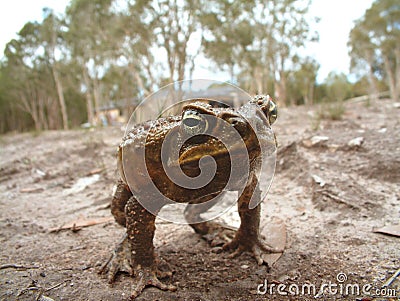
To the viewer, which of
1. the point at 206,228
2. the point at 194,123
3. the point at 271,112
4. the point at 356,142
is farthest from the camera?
the point at 356,142

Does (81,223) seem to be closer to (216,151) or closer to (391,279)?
(216,151)

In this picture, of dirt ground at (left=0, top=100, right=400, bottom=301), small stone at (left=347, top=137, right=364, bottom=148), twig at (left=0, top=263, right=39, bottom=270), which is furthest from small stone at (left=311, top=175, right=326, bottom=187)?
twig at (left=0, top=263, right=39, bottom=270)

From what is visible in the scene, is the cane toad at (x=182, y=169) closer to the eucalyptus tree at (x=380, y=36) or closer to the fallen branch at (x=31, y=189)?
the fallen branch at (x=31, y=189)

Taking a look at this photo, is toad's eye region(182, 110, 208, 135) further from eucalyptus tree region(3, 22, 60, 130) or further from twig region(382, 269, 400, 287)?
eucalyptus tree region(3, 22, 60, 130)

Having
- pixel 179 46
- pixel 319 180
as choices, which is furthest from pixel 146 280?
pixel 179 46

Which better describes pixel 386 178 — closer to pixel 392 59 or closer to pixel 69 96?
pixel 392 59
